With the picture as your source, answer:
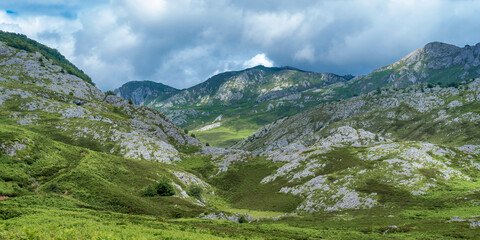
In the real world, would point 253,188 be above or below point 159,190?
below

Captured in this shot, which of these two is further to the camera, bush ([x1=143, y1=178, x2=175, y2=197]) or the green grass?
the green grass

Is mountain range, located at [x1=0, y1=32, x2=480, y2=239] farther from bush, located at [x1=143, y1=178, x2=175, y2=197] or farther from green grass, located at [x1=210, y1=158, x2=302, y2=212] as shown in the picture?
green grass, located at [x1=210, y1=158, x2=302, y2=212]

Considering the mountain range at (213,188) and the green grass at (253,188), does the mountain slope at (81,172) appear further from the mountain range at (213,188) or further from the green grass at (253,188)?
the green grass at (253,188)

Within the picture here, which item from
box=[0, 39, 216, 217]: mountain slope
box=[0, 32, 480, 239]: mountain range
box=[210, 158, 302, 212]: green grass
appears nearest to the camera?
box=[0, 32, 480, 239]: mountain range

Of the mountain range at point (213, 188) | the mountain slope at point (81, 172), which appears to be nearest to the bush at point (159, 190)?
the mountain range at point (213, 188)

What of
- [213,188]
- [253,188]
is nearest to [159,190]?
[213,188]

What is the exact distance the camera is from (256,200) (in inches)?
4902

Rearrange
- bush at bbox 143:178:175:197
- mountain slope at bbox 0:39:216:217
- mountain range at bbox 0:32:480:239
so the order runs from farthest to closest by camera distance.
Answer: bush at bbox 143:178:175:197 → mountain slope at bbox 0:39:216:217 → mountain range at bbox 0:32:480:239

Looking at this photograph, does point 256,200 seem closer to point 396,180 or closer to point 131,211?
point 396,180

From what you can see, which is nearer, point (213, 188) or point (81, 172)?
point (81, 172)

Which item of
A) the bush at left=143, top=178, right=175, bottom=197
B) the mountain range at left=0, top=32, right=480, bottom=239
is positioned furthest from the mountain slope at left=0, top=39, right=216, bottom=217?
the bush at left=143, top=178, right=175, bottom=197

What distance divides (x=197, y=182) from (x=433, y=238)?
108 m

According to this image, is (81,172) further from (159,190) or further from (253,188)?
(253,188)

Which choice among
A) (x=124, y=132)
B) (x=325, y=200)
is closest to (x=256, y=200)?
(x=325, y=200)
